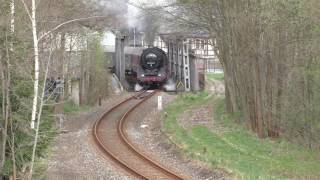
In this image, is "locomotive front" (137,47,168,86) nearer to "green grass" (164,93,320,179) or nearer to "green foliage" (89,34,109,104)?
"green foliage" (89,34,109,104)

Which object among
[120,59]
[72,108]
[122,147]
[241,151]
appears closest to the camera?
[241,151]

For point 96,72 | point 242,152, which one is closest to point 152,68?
point 96,72

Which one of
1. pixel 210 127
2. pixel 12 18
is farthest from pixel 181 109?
pixel 12 18

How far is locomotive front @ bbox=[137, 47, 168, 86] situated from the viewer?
1651 inches

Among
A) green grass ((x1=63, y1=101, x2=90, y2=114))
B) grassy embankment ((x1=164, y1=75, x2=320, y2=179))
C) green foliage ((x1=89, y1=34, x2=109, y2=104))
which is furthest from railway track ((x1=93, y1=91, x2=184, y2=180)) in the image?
green foliage ((x1=89, y1=34, x2=109, y2=104))

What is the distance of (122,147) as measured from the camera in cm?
2048

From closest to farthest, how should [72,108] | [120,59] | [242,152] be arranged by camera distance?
1. [242,152]
2. [72,108]
3. [120,59]

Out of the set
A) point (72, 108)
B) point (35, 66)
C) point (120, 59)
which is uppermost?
point (35, 66)

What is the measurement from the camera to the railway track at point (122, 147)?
16.2 m

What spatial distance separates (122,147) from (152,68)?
21857 mm

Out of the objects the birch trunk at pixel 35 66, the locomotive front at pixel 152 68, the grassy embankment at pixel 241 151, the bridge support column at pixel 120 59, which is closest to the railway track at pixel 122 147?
the grassy embankment at pixel 241 151

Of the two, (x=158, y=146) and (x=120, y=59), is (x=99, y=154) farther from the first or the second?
(x=120, y=59)

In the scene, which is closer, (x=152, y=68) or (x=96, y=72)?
(x=96, y=72)

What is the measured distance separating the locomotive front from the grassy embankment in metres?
14.4
